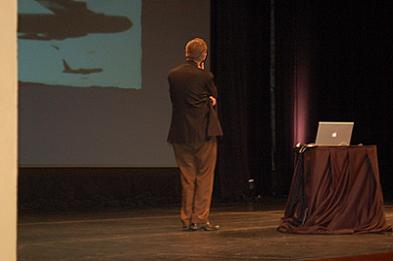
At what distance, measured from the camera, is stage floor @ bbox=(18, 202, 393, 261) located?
11.6ft

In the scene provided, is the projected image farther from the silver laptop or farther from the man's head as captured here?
the silver laptop

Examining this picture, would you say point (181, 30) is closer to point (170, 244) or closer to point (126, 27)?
point (126, 27)

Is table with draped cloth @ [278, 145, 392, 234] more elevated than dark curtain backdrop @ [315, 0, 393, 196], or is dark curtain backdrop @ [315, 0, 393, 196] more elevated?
dark curtain backdrop @ [315, 0, 393, 196]

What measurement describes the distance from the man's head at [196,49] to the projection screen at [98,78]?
2.57m

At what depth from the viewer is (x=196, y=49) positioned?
4.75m

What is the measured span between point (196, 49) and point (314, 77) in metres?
4.78

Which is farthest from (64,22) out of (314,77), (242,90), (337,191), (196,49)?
(337,191)

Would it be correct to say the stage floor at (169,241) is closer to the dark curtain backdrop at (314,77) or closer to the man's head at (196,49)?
the man's head at (196,49)

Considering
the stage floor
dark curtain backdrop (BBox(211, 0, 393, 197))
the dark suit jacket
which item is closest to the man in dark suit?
the dark suit jacket

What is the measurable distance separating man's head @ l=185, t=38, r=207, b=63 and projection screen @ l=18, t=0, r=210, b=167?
101 inches

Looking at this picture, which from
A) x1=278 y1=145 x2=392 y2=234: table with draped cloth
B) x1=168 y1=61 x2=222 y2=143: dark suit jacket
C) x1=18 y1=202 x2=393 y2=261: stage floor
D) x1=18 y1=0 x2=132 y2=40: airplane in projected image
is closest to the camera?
x1=18 y1=202 x2=393 y2=261: stage floor

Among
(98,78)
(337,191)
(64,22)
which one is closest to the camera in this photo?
(337,191)

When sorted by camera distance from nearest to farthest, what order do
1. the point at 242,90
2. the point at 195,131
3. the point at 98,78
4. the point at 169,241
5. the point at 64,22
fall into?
the point at 169,241 < the point at 195,131 < the point at 64,22 < the point at 98,78 < the point at 242,90

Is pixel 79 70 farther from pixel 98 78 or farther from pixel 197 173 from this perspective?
pixel 197 173
